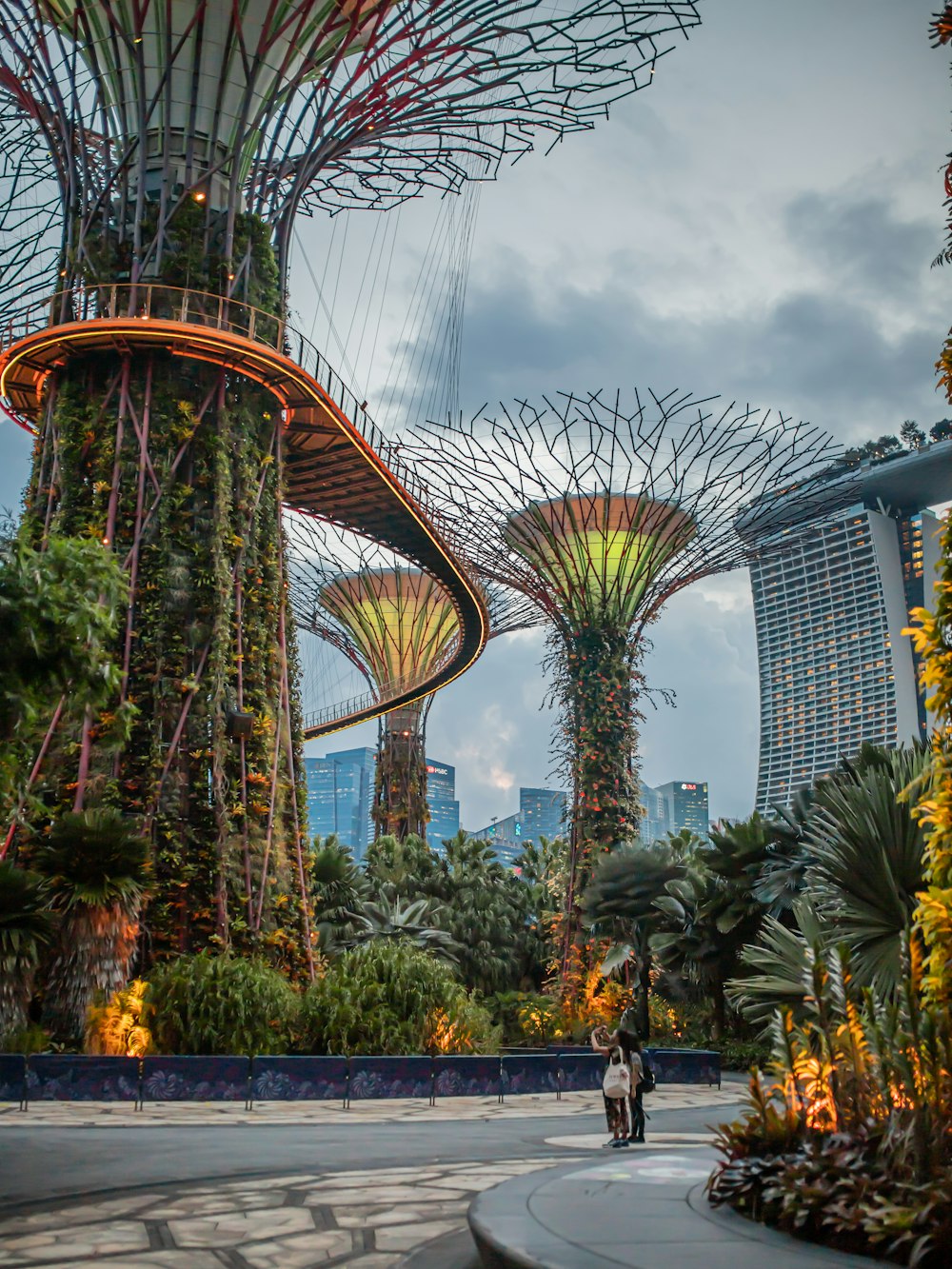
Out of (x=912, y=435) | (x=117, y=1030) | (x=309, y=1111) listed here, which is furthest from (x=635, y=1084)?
(x=912, y=435)

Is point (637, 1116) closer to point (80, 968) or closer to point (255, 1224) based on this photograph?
point (255, 1224)

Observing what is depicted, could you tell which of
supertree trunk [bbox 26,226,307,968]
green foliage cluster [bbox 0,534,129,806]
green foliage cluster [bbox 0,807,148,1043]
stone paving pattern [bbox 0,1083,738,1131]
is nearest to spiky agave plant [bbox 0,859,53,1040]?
green foliage cluster [bbox 0,807,148,1043]

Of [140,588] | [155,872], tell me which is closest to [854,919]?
[155,872]

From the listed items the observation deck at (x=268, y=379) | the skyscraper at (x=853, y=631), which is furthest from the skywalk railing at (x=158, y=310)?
the skyscraper at (x=853, y=631)

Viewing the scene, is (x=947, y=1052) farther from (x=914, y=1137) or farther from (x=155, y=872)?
(x=155, y=872)

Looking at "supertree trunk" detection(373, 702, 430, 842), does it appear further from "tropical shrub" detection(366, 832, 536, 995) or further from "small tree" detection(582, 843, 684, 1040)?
"small tree" detection(582, 843, 684, 1040)

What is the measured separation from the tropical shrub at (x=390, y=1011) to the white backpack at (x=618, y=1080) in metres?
6.09

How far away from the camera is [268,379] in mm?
20250

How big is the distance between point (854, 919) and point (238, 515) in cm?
1361

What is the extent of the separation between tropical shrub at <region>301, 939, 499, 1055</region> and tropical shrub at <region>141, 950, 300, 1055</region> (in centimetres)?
48

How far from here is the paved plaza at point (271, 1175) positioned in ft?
19.9

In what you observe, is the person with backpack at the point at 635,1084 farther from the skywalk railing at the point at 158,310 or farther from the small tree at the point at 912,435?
the small tree at the point at 912,435

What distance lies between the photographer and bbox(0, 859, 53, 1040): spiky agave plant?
1430 centimetres

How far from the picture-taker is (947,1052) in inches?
206
